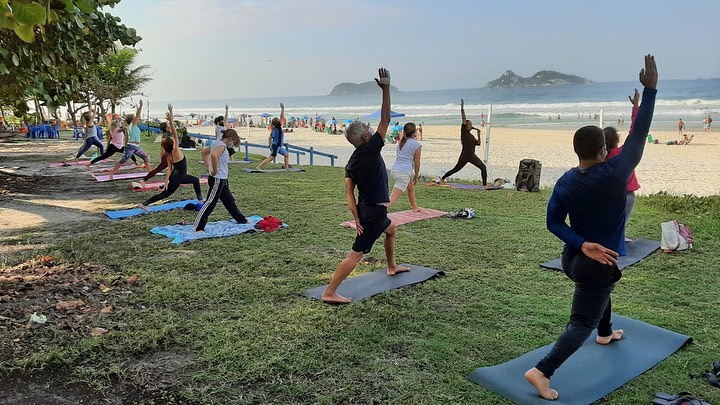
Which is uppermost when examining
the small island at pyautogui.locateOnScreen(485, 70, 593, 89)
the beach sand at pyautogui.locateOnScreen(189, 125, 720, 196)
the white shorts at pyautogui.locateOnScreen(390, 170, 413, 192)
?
the small island at pyautogui.locateOnScreen(485, 70, 593, 89)

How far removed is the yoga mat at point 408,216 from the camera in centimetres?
835

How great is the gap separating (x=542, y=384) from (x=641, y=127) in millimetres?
1589

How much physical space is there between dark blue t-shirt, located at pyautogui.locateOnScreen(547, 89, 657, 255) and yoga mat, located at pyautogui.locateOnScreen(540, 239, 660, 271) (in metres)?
3.02

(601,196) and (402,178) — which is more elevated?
(601,196)

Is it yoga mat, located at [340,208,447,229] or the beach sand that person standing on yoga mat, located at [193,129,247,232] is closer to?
yoga mat, located at [340,208,447,229]

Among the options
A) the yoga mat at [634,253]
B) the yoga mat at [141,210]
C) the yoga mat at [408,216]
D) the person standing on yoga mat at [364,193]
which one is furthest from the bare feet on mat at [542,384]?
the yoga mat at [141,210]

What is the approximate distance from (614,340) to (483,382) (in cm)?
122

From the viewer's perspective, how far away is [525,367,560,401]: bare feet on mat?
10.4 feet

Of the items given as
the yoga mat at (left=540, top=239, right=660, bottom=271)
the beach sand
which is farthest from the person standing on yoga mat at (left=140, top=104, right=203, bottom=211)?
the beach sand

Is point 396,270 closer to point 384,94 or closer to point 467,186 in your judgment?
point 384,94

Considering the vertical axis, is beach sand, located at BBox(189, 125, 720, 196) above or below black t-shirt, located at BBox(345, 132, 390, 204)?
below

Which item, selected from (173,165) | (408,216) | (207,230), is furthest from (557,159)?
(207,230)

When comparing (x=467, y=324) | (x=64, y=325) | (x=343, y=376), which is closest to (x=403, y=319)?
(x=467, y=324)

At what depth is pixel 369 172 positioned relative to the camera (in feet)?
15.3
